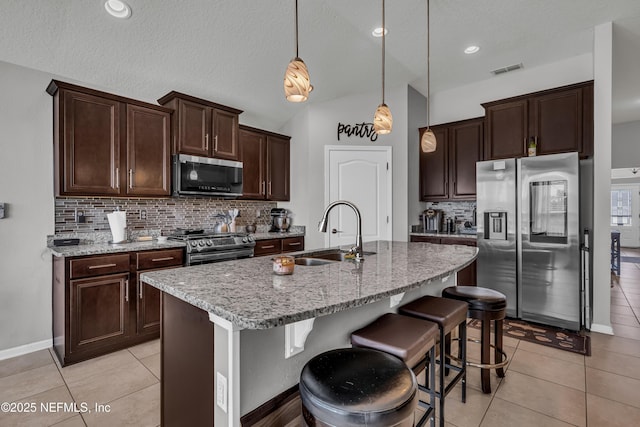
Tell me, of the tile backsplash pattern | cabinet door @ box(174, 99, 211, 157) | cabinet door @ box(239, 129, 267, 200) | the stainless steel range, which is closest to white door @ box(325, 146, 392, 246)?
cabinet door @ box(239, 129, 267, 200)

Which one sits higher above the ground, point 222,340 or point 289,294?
point 289,294

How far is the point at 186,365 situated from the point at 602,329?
384 cm

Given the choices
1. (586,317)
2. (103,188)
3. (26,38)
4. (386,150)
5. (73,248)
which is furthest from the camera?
(386,150)

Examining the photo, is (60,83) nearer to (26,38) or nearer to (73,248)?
(26,38)

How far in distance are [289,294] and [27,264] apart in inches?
117

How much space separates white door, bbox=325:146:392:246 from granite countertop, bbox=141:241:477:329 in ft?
7.88

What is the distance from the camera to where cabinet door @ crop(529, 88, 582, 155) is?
3279 mm

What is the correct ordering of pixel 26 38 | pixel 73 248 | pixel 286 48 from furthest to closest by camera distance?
pixel 286 48 → pixel 73 248 → pixel 26 38

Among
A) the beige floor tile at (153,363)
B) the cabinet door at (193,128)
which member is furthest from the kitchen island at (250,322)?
the cabinet door at (193,128)

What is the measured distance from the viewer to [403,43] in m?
3.47

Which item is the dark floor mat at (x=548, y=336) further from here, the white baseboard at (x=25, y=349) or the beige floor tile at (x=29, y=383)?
the white baseboard at (x=25, y=349)

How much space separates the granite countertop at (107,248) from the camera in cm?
250

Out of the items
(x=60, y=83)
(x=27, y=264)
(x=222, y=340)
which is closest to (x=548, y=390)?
(x=222, y=340)

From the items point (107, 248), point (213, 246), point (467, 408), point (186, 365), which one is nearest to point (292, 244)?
point (213, 246)
